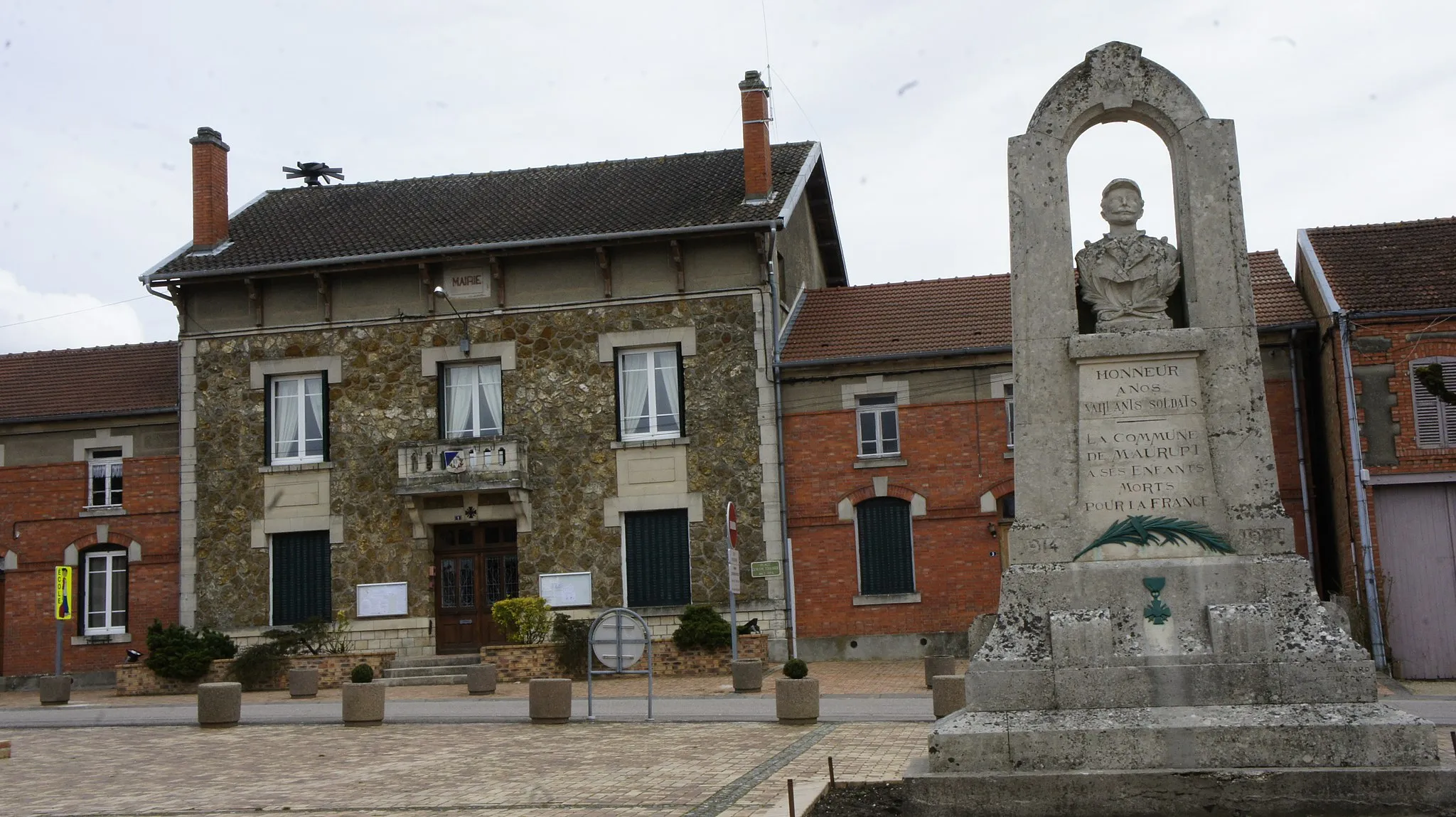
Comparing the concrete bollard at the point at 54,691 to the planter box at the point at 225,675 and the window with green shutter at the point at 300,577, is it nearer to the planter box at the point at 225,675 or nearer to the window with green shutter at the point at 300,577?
the planter box at the point at 225,675

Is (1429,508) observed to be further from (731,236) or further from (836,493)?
(731,236)

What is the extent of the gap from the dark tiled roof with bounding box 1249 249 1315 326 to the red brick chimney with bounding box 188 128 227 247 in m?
19.1

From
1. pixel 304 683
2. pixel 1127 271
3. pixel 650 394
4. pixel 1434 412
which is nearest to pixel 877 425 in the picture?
pixel 650 394

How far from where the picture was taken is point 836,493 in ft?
82.9

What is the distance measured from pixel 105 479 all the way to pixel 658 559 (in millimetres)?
11159

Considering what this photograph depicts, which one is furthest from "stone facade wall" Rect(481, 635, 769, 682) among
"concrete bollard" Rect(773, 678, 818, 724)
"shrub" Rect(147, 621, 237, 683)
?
"concrete bollard" Rect(773, 678, 818, 724)

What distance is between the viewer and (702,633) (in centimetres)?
2356

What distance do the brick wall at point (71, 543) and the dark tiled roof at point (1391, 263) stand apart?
826 inches

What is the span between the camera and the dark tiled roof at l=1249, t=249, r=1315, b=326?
23672mm

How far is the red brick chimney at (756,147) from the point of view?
26.2 meters

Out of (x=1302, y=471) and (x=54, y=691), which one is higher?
(x=1302, y=471)

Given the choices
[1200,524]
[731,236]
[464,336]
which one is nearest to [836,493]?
→ [731,236]

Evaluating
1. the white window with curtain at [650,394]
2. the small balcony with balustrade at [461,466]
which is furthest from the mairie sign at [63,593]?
the white window with curtain at [650,394]

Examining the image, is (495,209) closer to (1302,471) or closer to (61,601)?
(61,601)
